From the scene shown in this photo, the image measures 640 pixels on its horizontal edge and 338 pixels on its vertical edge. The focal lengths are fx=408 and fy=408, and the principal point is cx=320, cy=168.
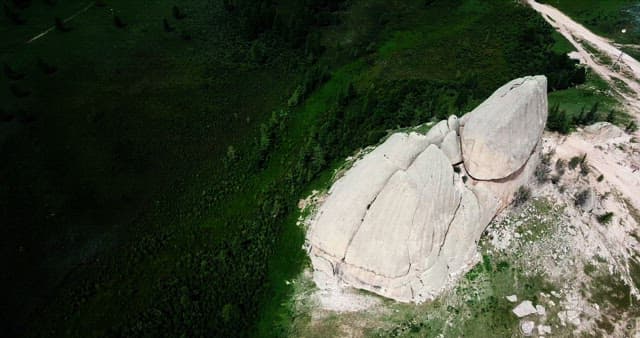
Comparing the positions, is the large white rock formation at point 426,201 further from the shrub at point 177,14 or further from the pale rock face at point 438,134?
the shrub at point 177,14

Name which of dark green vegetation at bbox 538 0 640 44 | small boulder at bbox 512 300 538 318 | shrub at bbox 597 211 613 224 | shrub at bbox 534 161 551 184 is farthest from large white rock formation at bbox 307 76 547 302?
dark green vegetation at bbox 538 0 640 44

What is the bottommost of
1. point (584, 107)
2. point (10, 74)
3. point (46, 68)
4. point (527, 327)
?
point (527, 327)

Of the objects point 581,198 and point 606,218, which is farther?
point 581,198

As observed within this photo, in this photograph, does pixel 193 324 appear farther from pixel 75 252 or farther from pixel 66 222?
pixel 66 222

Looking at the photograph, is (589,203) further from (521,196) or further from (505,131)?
(505,131)

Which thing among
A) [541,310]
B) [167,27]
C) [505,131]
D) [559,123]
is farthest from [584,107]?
[167,27]

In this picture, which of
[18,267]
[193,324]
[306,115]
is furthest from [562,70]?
[18,267]

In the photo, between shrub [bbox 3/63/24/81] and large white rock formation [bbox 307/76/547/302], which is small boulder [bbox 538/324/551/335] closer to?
large white rock formation [bbox 307/76/547/302]
